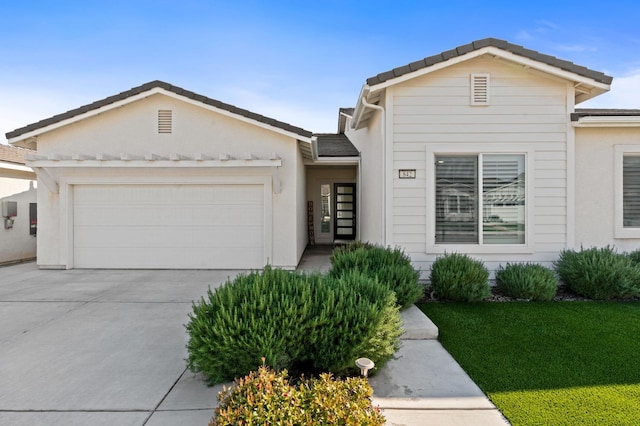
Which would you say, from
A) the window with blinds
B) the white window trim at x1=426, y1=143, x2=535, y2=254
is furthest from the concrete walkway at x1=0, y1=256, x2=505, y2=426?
the window with blinds

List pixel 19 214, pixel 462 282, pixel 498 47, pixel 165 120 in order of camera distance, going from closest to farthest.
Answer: pixel 462 282
pixel 498 47
pixel 165 120
pixel 19 214

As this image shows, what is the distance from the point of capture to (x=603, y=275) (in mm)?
5555

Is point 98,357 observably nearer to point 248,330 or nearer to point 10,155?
point 248,330

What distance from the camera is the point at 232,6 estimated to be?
870 centimetres

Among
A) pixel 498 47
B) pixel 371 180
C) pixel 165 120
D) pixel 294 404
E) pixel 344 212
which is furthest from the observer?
pixel 344 212

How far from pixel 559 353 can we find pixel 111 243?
945 centimetres

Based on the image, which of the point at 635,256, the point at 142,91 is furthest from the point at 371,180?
the point at 142,91

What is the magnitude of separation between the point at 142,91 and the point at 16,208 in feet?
19.5

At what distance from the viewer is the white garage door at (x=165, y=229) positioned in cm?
842

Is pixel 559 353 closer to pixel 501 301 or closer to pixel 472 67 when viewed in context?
pixel 501 301

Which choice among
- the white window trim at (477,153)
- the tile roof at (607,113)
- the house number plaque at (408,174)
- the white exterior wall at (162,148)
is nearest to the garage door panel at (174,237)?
the white exterior wall at (162,148)

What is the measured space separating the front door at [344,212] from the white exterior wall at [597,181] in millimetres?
7529

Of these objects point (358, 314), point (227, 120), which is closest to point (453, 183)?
point (358, 314)

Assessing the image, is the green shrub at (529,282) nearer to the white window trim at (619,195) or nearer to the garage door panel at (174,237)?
the white window trim at (619,195)
